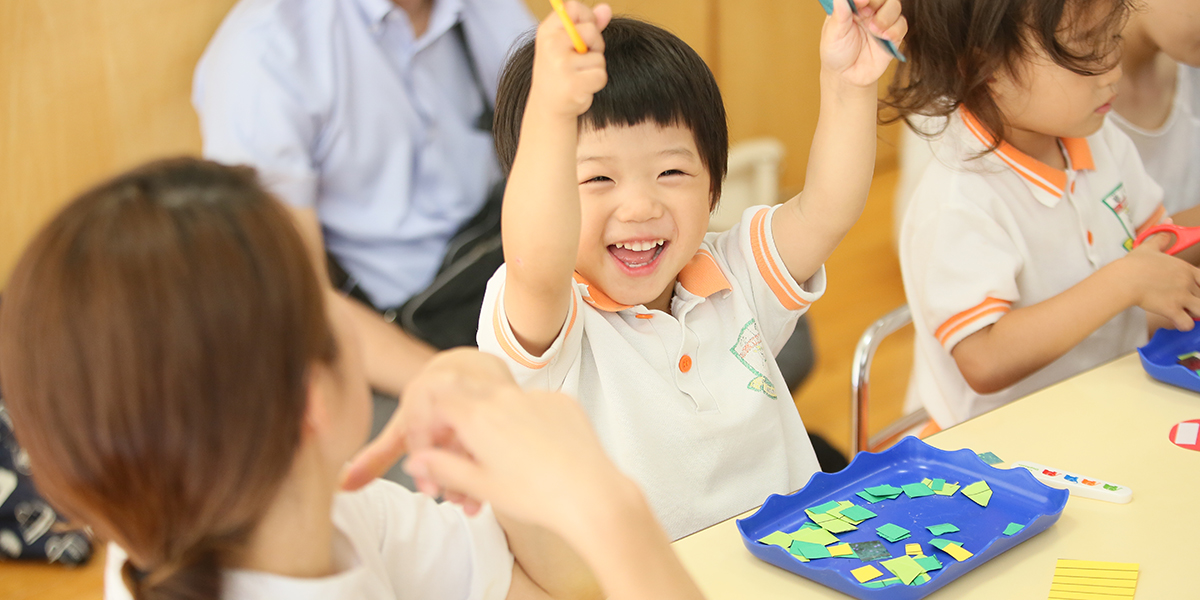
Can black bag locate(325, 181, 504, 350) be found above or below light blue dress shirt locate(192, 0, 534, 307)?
below

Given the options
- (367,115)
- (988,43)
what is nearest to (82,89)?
(367,115)

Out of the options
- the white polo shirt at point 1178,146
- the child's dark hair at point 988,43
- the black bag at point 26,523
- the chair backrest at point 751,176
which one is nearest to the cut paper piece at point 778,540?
the child's dark hair at point 988,43

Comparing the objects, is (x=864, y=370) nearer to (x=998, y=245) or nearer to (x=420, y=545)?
(x=998, y=245)

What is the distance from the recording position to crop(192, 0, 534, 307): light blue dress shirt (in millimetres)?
1678

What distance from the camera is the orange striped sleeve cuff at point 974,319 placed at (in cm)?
129

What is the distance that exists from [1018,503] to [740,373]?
0.33m

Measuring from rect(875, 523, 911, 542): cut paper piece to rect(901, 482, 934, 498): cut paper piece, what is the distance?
62 mm

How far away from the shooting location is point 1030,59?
4.35ft

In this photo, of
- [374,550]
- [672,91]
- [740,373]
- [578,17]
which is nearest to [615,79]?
[672,91]

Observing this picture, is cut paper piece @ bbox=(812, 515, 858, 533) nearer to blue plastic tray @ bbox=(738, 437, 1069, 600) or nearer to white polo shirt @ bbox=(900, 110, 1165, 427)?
blue plastic tray @ bbox=(738, 437, 1069, 600)

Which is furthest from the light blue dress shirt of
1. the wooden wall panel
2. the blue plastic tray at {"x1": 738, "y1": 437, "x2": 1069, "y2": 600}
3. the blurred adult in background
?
the blue plastic tray at {"x1": 738, "y1": 437, "x2": 1069, "y2": 600}

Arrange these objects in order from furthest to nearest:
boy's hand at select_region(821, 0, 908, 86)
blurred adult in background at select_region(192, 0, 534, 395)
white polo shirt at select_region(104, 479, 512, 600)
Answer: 1. blurred adult in background at select_region(192, 0, 534, 395)
2. boy's hand at select_region(821, 0, 908, 86)
3. white polo shirt at select_region(104, 479, 512, 600)

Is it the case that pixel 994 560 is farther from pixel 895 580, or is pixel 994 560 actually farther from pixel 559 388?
pixel 559 388

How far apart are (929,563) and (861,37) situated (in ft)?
1.81
